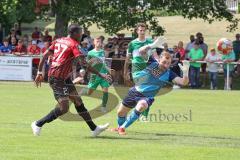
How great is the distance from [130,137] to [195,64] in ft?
53.4

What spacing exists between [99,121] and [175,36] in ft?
102

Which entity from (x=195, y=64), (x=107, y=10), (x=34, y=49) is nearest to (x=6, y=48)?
(x=34, y=49)

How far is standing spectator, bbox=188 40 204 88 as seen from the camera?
2891cm

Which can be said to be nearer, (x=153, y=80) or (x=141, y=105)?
(x=141, y=105)

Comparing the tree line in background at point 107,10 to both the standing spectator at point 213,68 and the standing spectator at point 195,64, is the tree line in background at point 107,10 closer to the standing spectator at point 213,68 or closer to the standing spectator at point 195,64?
the standing spectator at point 195,64

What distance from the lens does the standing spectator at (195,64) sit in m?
28.9

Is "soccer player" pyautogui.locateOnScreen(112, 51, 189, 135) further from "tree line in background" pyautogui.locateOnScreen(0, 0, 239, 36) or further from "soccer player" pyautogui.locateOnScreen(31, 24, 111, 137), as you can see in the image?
"tree line in background" pyautogui.locateOnScreen(0, 0, 239, 36)

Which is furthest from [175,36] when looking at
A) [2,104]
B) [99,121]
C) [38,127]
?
[38,127]

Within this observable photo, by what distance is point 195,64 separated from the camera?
2888 centimetres

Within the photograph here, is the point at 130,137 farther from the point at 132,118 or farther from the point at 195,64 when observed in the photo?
the point at 195,64

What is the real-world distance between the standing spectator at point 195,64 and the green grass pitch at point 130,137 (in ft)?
25.4

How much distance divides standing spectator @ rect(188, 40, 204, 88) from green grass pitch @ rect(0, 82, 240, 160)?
775 centimetres

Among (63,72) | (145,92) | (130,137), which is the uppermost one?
(63,72)

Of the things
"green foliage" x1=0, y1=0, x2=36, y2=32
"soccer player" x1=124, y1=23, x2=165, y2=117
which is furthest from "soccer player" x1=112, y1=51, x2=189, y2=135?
"green foliage" x1=0, y1=0, x2=36, y2=32
